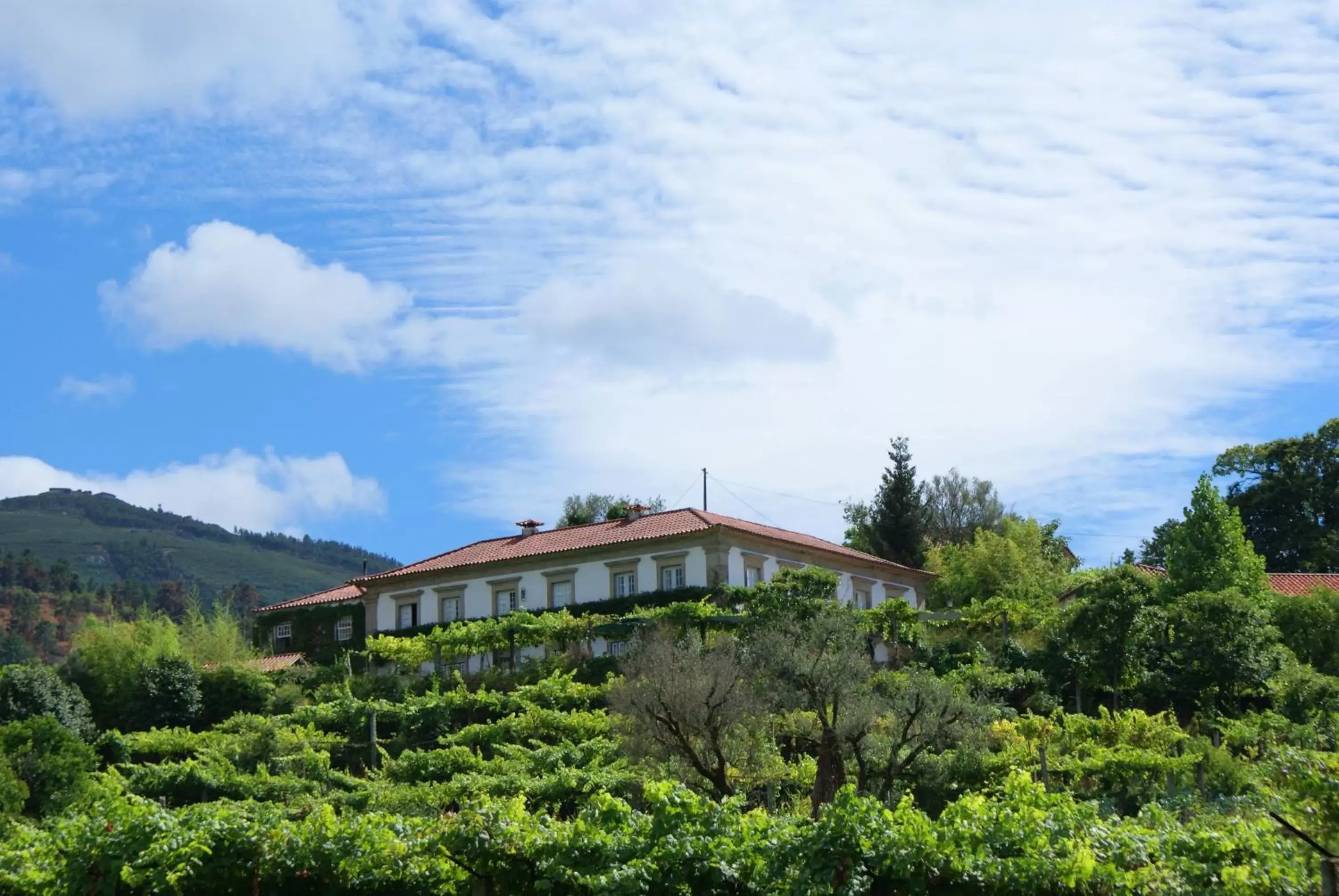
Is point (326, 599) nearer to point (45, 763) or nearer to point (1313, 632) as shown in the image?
point (45, 763)

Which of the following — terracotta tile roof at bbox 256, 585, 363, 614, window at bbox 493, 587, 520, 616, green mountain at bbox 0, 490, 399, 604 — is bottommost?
window at bbox 493, 587, 520, 616

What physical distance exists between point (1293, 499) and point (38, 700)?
159 ft

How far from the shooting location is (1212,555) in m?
41.2

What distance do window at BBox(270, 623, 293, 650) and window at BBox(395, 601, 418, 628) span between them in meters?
4.56

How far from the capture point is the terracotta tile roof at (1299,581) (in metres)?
47.8

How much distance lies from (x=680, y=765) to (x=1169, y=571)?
2446 cm

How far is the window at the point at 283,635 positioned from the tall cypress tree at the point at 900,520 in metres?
22.8

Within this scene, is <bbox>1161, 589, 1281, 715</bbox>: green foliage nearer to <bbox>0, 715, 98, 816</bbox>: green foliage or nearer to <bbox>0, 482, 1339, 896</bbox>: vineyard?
<bbox>0, 482, 1339, 896</bbox>: vineyard

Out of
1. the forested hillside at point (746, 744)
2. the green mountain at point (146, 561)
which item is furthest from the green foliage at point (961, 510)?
the green mountain at point (146, 561)

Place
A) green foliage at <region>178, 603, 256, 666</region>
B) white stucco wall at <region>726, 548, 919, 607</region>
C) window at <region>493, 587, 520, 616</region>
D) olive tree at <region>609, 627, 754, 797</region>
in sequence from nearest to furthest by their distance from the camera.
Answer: olive tree at <region>609, 627, 754, 797</region> < white stucco wall at <region>726, 548, 919, 607</region> < green foliage at <region>178, 603, 256, 666</region> < window at <region>493, 587, 520, 616</region>

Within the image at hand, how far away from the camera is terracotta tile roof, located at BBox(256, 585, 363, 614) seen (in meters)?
51.5

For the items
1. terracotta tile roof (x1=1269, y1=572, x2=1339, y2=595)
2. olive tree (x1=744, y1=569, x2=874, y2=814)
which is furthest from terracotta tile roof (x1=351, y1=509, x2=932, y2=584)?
olive tree (x1=744, y1=569, x2=874, y2=814)

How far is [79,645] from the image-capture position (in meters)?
42.3

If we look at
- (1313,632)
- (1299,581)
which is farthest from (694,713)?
(1299,581)
